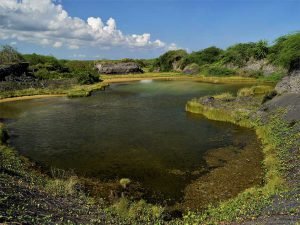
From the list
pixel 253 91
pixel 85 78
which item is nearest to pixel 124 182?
pixel 253 91

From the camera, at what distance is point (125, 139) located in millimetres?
38031

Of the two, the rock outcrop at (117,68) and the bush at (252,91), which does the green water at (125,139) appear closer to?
the bush at (252,91)

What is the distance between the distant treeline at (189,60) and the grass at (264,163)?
130ft

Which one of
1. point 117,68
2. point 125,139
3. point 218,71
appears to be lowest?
point 125,139

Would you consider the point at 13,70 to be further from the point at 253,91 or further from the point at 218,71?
the point at 218,71

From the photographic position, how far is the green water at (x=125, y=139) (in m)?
28.0

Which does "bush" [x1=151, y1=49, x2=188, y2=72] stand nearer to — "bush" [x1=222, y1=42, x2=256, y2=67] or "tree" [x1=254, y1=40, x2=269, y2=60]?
"bush" [x1=222, y1=42, x2=256, y2=67]

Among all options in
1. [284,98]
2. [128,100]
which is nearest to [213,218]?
[284,98]

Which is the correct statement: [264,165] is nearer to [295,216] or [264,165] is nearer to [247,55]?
[295,216]

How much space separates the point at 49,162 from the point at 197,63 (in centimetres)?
12340

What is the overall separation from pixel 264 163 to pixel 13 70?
76.0m

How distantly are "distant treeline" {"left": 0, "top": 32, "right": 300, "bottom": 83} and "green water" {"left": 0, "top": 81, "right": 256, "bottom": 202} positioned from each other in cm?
4267

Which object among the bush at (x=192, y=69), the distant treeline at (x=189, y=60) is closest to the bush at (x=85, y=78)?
the distant treeline at (x=189, y=60)

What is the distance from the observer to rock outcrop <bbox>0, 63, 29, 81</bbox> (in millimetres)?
81169
